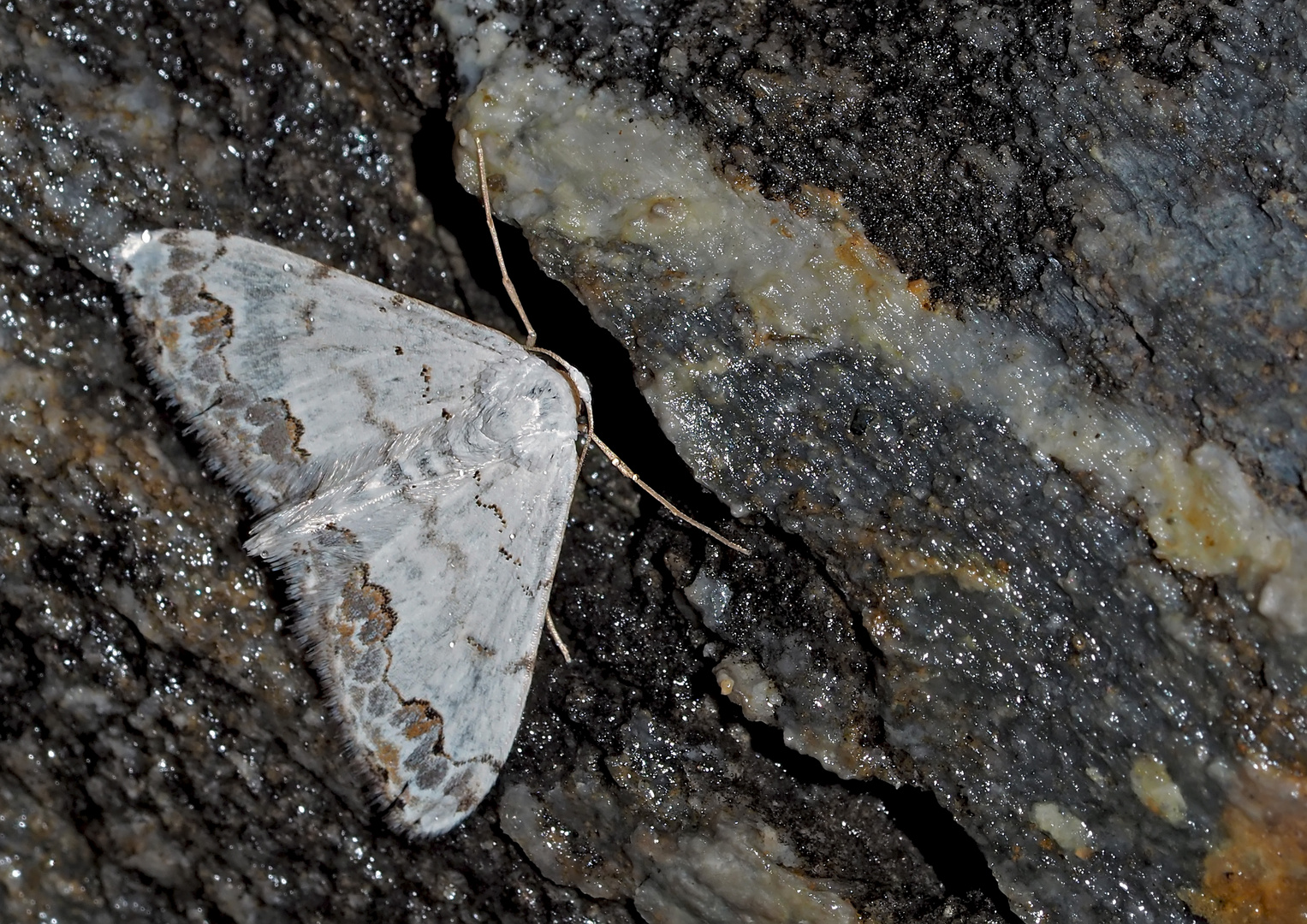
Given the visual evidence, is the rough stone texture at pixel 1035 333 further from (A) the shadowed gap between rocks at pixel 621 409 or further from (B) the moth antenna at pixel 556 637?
(B) the moth antenna at pixel 556 637

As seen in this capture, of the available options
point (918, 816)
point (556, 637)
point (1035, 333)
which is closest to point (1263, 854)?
point (918, 816)

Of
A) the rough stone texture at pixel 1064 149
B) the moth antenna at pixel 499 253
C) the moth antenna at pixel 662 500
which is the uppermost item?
the rough stone texture at pixel 1064 149

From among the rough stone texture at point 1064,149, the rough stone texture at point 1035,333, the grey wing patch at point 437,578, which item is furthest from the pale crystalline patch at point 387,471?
the rough stone texture at point 1064,149

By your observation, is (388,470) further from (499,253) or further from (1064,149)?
(1064,149)

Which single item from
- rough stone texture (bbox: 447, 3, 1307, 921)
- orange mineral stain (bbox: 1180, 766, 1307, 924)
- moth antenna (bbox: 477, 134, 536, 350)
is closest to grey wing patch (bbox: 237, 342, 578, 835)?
moth antenna (bbox: 477, 134, 536, 350)

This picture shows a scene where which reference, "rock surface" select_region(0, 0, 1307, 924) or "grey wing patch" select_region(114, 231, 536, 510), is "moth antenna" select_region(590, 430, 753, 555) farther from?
"grey wing patch" select_region(114, 231, 536, 510)
